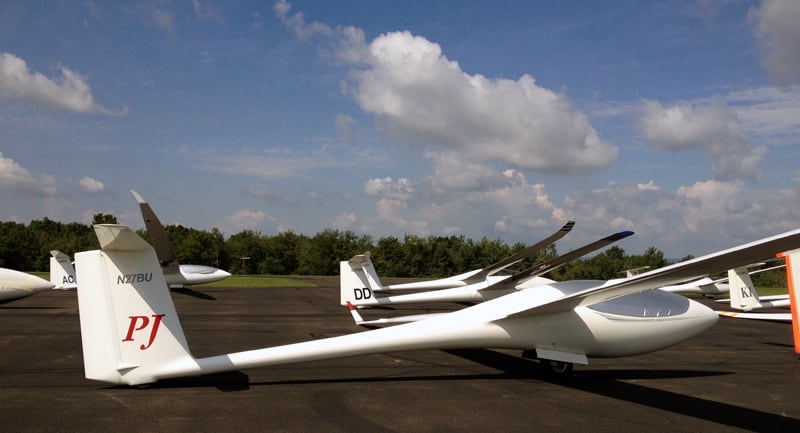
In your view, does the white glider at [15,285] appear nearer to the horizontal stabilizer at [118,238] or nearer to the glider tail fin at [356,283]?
the glider tail fin at [356,283]

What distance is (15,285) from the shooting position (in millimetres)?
20250

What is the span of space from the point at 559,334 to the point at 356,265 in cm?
1072

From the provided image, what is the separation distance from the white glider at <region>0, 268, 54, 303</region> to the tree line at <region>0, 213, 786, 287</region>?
2083 inches

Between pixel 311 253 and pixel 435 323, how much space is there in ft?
282

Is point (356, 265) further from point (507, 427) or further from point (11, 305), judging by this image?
point (11, 305)

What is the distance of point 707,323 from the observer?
31.9 feet

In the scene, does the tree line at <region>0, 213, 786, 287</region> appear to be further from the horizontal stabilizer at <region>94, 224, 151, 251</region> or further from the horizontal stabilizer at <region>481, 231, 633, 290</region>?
the horizontal stabilizer at <region>94, 224, 151, 251</region>

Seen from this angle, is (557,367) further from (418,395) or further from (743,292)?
(743,292)

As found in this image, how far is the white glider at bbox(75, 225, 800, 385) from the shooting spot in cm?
690

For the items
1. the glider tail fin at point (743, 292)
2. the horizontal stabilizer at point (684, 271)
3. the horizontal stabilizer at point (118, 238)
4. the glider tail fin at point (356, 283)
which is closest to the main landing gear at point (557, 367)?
the horizontal stabilizer at point (684, 271)

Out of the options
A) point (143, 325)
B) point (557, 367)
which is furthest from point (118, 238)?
point (557, 367)

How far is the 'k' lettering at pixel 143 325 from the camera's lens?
22.9ft

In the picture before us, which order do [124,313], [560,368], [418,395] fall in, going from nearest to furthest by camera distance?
[124,313] < [418,395] < [560,368]

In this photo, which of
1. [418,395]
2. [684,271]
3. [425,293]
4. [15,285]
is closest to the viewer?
[684,271]
